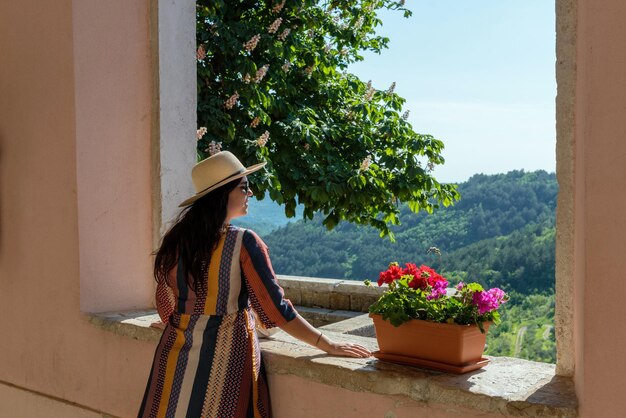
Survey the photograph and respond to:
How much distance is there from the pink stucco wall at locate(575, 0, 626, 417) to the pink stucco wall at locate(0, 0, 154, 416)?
5.97 ft

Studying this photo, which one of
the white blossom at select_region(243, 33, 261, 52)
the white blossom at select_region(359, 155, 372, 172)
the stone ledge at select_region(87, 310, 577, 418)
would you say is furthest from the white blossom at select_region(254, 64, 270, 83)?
the stone ledge at select_region(87, 310, 577, 418)

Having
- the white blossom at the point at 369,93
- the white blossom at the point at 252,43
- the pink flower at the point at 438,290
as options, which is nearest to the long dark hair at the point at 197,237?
the pink flower at the point at 438,290

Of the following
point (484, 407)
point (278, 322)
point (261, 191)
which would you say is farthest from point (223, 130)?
point (484, 407)

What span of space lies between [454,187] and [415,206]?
1.85ft

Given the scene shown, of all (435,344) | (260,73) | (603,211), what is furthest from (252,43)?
(603,211)

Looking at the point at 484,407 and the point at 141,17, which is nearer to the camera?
the point at 484,407

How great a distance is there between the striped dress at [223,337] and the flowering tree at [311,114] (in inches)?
104

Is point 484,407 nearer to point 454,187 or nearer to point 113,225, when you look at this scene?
point 113,225

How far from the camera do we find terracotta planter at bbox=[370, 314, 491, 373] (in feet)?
6.32

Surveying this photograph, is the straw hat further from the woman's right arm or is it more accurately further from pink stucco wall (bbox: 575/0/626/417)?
pink stucco wall (bbox: 575/0/626/417)

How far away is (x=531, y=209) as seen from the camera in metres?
13.2

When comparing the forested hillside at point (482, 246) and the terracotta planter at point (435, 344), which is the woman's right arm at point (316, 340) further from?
the forested hillside at point (482, 246)

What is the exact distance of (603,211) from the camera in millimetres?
1593

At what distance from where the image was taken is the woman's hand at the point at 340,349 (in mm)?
2146
